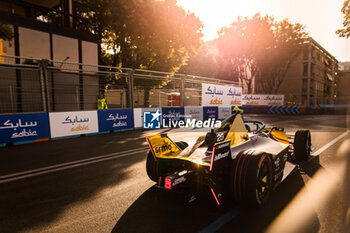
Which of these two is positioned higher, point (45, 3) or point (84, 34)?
point (45, 3)

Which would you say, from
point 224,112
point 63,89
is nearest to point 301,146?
point 224,112

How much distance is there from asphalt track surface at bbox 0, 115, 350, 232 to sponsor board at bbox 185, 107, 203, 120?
772 cm

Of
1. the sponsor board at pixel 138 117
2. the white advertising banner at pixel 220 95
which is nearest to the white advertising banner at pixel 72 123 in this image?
the sponsor board at pixel 138 117

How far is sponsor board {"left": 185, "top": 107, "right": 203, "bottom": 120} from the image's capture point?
12.5 meters

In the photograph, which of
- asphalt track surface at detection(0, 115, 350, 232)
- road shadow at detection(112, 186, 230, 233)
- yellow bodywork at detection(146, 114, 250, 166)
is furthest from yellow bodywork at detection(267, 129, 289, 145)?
road shadow at detection(112, 186, 230, 233)

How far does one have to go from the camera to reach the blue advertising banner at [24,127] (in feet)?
22.0

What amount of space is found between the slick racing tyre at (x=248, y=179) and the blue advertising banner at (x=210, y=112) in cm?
A: 1078

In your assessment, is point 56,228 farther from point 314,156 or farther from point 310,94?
point 310,94

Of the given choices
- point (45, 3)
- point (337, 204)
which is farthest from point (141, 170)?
point (45, 3)

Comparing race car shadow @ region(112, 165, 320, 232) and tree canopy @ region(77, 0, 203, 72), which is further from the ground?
tree canopy @ region(77, 0, 203, 72)

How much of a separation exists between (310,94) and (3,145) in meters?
48.0

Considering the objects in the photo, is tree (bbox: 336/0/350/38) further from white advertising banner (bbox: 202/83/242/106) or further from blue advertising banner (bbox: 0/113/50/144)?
blue advertising banner (bbox: 0/113/50/144)

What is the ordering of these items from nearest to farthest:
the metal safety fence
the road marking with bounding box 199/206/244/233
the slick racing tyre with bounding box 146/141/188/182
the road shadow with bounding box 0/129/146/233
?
the road marking with bounding box 199/206/244/233 < the road shadow with bounding box 0/129/146/233 < the slick racing tyre with bounding box 146/141/188/182 < the metal safety fence

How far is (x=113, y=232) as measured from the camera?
7.71 feet
